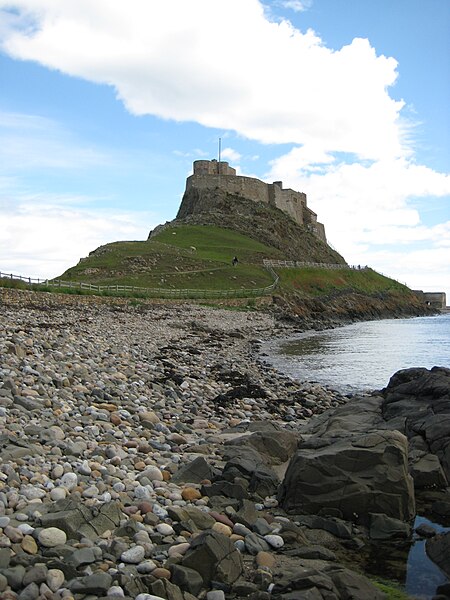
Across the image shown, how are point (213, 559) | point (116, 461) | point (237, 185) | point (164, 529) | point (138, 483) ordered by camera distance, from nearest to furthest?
1. point (213, 559)
2. point (164, 529)
3. point (138, 483)
4. point (116, 461)
5. point (237, 185)

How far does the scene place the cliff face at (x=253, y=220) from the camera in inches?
4107

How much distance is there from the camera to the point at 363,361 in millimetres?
29312

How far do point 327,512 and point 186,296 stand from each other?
47.1 meters

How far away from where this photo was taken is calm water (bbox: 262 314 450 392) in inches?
914

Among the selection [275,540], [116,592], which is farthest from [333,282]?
[116,592]

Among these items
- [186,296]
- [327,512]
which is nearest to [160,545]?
[327,512]

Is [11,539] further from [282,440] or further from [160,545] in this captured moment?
[282,440]

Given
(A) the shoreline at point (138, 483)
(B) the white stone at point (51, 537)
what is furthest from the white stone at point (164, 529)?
(B) the white stone at point (51, 537)

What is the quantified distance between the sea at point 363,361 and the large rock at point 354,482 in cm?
58

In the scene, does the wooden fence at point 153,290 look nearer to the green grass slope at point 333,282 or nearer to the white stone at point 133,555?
the green grass slope at point 333,282

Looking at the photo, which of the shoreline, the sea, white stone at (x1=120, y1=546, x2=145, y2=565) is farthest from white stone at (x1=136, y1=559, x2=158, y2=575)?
the sea

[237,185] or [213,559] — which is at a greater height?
[237,185]

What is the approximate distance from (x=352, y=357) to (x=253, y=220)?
78186 millimetres

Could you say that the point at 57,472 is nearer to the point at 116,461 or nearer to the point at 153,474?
the point at 116,461
